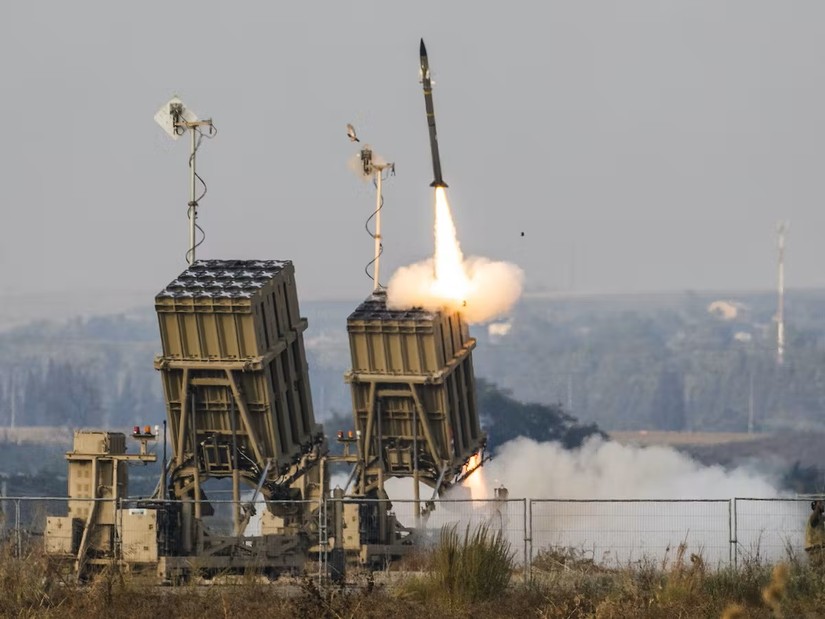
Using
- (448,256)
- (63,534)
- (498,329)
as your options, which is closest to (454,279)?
(448,256)

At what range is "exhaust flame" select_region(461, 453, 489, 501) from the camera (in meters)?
47.8

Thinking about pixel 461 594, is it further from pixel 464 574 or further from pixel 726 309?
pixel 726 309

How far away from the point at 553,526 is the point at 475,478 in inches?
119

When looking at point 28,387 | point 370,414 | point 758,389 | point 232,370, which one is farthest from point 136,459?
point 28,387

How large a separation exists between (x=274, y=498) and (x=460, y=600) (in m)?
12.3

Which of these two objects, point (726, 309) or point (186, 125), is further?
point (726, 309)

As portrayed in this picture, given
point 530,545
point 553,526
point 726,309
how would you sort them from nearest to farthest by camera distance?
point 530,545 → point 553,526 → point 726,309

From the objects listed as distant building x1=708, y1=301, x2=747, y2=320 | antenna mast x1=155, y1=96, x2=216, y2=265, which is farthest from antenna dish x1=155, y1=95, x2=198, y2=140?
distant building x1=708, y1=301, x2=747, y2=320

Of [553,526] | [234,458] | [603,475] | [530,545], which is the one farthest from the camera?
[603,475]

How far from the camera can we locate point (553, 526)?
151ft

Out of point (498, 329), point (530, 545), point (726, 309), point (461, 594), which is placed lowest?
point (461, 594)

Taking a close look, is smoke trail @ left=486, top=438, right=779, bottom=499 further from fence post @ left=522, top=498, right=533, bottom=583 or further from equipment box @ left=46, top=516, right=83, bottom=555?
fence post @ left=522, top=498, right=533, bottom=583

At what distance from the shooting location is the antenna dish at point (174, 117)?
48.3 meters

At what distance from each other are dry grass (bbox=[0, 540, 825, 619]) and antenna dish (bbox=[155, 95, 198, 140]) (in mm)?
14374
